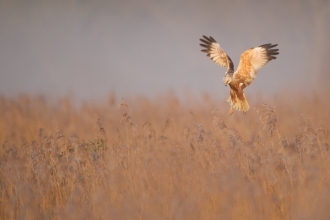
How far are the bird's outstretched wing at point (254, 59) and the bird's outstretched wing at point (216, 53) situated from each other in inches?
4.4

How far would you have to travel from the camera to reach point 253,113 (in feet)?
12.7

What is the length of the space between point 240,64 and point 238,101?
40cm

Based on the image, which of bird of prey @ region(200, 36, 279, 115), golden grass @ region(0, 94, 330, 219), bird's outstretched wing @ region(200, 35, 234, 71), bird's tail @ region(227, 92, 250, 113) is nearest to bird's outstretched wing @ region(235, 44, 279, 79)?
bird of prey @ region(200, 36, 279, 115)

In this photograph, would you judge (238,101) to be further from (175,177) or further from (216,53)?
(175,177)

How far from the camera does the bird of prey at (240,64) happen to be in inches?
148

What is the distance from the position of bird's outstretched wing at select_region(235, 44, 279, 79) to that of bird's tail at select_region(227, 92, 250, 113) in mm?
225

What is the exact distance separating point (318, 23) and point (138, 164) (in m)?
2.70

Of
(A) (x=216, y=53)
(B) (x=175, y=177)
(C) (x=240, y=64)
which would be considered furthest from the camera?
(A) (x=216, y=53)

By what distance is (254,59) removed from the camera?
3805 mm

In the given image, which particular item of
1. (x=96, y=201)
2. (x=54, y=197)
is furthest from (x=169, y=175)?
(x=54, y=197)

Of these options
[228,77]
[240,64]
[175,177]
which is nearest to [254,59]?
[240,64]

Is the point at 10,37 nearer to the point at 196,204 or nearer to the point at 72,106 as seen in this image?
the point at 72,106

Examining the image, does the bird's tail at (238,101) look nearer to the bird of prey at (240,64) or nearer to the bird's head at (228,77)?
the bird of prey at (240,64)

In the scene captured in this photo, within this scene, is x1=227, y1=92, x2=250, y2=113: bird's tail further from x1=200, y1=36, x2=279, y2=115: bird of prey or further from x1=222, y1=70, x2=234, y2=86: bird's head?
x1=222, y1=70, x2=234, y2=86: bird's head
